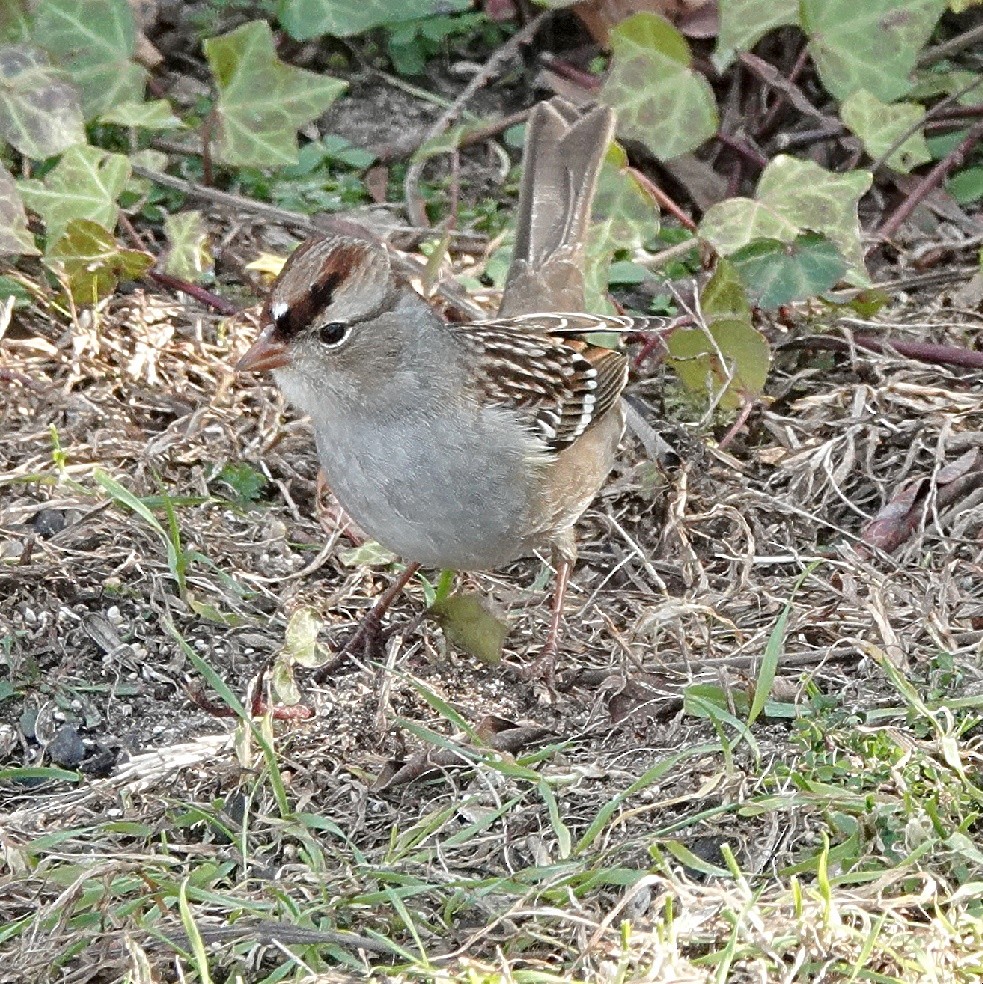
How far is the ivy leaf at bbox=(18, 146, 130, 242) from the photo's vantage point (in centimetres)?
443

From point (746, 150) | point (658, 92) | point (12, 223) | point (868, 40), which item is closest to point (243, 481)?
point (12, 223)

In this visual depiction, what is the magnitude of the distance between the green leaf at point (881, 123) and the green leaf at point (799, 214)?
0.36 metres

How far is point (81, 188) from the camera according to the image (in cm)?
446

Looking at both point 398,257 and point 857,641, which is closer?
point 857,641

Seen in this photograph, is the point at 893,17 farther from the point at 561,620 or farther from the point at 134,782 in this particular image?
the point at 134,782

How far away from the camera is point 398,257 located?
4672 millimetres

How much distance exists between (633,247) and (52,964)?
8.99ft

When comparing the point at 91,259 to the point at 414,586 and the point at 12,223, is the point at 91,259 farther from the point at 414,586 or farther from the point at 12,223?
the point at 414,586

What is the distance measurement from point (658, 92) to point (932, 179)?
2.78ft

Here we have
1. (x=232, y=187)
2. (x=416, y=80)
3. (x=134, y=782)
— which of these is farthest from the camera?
(x=416, y=80)

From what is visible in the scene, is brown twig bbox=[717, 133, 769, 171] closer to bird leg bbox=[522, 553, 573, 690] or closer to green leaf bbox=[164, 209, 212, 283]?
green leaf bbox=[164, 209, 212, 283]

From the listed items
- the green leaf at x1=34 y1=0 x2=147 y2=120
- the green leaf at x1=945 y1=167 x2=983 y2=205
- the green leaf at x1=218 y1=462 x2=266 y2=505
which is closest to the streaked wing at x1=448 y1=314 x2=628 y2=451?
the green leaf at x1=218 y1=462 x2=266 y2=505

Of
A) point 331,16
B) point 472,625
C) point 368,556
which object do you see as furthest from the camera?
point 331,16

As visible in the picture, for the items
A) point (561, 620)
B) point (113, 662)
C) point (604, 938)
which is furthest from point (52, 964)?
point (561, 620)
